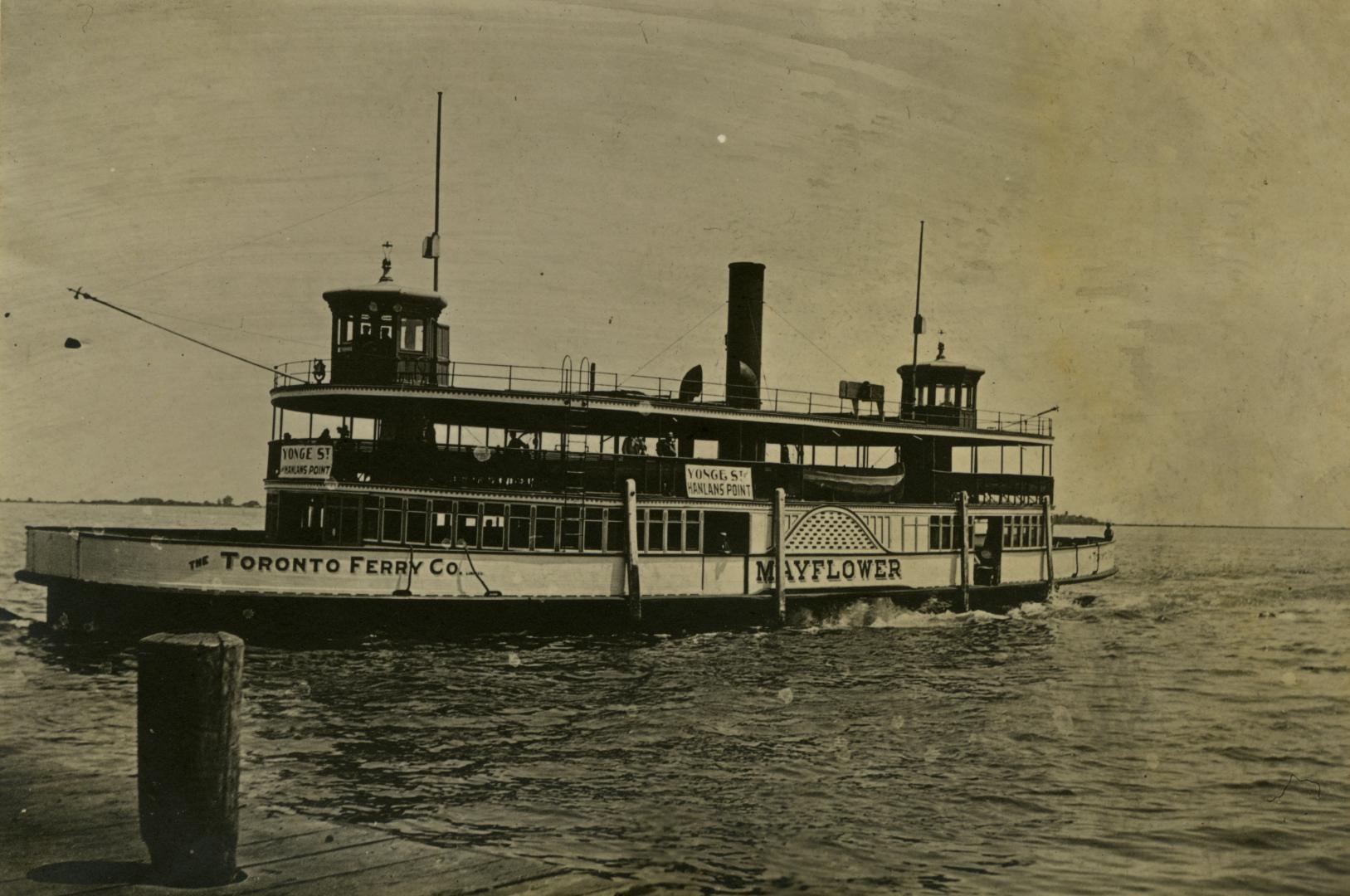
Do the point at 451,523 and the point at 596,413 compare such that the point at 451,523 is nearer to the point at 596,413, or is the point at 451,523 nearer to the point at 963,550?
the point at 596,413

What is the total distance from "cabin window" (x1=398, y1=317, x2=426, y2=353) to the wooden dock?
56.7 ft

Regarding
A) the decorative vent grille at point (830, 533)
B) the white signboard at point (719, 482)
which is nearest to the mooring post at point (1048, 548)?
the decorative vent grille at point (830, 533)

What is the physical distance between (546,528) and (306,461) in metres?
5.14

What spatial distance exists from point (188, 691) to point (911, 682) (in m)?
16.3

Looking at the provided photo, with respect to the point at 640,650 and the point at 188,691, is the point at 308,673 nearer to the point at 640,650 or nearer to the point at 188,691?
the point at 640,650

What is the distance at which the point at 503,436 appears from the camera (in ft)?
92.4

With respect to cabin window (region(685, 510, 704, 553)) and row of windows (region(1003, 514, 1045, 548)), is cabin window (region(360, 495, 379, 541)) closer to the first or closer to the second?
cabin window (region(685, 510, 704, 553))

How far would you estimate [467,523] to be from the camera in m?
24.2

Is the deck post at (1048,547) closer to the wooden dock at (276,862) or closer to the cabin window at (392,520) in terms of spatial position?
the cabin window at (392,520)

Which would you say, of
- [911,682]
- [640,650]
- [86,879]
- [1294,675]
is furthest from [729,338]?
[86,879]

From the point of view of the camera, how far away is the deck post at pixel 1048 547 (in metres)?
35.9

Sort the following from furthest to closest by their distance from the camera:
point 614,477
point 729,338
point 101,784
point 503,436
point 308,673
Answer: point 729,338 < point 503,436 < point 614,477 < point 308,673 < point 101,784

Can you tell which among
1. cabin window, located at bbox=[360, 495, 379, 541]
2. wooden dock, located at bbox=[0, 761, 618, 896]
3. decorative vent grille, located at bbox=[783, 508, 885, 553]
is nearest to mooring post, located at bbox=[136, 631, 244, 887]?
wooden dock, located at bbox=[0, 761, 618, 896]

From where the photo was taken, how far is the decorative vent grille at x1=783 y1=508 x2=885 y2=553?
28500mm
